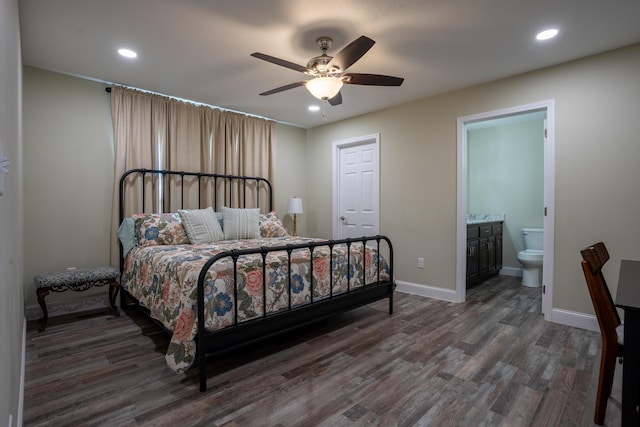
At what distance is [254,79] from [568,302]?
3834 millimetres

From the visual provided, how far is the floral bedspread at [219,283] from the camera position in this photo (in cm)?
204

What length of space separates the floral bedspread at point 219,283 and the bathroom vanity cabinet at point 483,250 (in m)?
1.72

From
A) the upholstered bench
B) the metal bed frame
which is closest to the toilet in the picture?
the metal bed frame

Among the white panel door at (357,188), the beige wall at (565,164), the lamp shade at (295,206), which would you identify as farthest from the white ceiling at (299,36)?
the lamp shade at (295,206)

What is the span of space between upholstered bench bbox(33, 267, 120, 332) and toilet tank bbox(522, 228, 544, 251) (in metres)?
5.55

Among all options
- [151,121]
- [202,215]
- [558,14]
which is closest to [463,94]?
[558,14]

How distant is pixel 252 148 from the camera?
4852mm

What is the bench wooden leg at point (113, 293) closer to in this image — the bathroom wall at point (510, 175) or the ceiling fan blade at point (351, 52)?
the ceiling fan blade at point (351, 52)

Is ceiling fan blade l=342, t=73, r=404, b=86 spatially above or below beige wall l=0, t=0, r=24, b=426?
above

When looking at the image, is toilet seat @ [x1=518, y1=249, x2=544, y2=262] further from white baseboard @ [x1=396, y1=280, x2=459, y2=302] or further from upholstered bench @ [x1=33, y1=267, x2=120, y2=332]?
upholstered bench @ [x1=33, y1=267, x2=120, y2=332]

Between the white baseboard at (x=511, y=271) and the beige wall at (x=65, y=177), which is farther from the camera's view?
the white baseboard at (x=511, y=271)

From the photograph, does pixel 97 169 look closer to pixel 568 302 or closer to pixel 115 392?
pixel 115 392

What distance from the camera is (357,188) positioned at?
16.2 feet

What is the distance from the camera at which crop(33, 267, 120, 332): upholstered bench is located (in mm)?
2924
